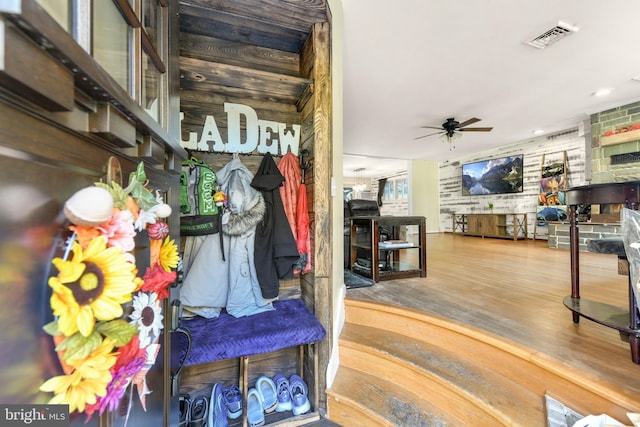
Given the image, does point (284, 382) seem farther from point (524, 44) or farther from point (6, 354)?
point (524, 44)

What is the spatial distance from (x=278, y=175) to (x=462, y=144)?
19.5 ft

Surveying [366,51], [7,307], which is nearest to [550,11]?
[366,51]

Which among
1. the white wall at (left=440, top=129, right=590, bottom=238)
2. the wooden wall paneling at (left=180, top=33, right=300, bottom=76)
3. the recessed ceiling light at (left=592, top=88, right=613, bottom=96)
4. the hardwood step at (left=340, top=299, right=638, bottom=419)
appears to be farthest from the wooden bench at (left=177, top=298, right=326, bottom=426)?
the white wall at (left=440, top=129, right=590, bottom=238)

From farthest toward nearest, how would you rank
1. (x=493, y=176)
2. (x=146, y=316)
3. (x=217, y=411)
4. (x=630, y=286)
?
(x=493, y=176) < (x=217, y=411) < (x=630, y=286) < (x=146, y=316)

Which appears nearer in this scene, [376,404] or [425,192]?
[376,404]

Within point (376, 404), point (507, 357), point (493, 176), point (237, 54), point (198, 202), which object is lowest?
point (376, 404)

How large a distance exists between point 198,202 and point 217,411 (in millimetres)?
1248

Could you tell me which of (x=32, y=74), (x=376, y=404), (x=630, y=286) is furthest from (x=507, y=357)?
(x=32, y=74)

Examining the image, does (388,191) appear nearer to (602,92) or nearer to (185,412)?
(602,92)

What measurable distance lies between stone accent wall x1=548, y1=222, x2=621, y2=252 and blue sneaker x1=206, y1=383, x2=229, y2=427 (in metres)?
4.78

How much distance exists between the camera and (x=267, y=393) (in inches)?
61.8

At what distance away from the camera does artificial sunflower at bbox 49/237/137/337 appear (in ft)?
1.17

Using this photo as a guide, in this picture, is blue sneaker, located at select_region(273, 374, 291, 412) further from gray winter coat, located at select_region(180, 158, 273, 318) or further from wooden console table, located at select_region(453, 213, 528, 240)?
wooden console table, located at select_region(453, 213, 528, 240)

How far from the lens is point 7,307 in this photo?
0.31 metres
